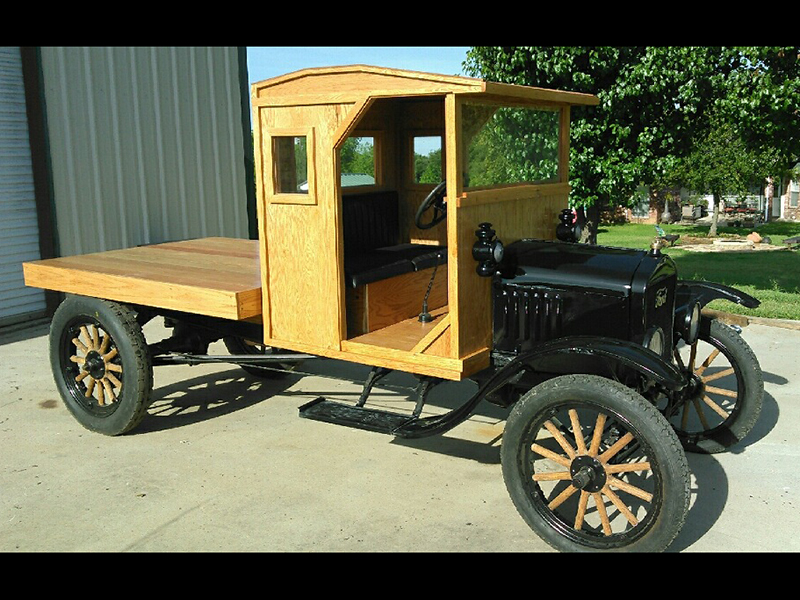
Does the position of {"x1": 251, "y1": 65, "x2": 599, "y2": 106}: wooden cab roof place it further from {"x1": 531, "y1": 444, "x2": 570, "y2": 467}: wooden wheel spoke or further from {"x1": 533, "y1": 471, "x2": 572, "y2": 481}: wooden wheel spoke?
{"x1": 533, "y1": 471, "x2": 572, "y2": 481}: wooden wheel spoke

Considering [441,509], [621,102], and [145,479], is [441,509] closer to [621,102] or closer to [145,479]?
[145,479]

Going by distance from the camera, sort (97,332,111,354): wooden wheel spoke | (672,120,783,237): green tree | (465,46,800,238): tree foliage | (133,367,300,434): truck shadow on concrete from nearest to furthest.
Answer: (97,332,111,354): wooden wheel spoke
(133,367,300,434): truck shadow on concrete
(465,46,800,238): tree foliage
(672,120,783,237): green tree

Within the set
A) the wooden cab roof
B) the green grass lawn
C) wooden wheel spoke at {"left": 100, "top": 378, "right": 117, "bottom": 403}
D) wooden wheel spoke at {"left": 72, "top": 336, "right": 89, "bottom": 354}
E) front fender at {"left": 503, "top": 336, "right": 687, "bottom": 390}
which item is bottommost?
the green grass lawn

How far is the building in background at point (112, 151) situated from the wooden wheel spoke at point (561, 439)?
276 inches

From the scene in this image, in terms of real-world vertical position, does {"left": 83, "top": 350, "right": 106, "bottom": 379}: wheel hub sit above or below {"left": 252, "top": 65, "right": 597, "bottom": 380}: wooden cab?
below

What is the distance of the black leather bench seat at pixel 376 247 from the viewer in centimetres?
487

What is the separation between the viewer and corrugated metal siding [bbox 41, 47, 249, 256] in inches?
354

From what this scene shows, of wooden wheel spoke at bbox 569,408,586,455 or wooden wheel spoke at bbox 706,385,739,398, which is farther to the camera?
wooden wheel spoke at bbox 706,385,739,398

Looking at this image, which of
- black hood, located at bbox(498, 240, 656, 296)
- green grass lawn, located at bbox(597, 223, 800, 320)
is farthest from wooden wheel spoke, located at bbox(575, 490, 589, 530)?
green grass lawn, located at bbox(597, 223, 800, 320)

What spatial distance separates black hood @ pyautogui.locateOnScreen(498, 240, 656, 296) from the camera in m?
4.07

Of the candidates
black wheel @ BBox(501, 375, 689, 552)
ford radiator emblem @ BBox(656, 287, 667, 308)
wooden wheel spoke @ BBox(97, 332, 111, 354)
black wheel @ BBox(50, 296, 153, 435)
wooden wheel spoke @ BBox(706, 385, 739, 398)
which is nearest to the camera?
black wheel @ BBox(501, 375, 689, 552)

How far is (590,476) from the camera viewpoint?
364 cm

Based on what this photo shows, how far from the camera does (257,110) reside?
14.9 ft

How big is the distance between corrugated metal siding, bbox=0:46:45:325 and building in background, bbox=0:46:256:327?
11 millimetres
